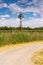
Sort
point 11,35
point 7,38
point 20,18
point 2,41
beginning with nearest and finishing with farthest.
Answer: point 2,41 < point 7,38 < point 11,35 < point 20,18

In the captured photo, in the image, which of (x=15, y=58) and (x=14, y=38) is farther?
(x=14, y=38)

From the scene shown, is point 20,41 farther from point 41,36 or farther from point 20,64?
point 20,64

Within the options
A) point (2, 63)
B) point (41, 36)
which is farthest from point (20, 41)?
point (2, 63)

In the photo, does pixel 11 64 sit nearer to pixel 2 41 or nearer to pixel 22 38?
pixel 2 41

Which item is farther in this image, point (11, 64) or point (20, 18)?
point (20, 18)

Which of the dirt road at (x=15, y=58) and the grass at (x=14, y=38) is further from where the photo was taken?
the grass at (x=14, y=38)

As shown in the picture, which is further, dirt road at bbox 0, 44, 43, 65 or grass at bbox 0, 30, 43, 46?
grass at bbox 0, 30, 43, 46

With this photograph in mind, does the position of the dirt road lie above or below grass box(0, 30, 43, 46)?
above

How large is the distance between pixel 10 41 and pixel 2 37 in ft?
6.20

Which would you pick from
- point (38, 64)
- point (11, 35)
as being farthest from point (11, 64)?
point (11, 35)

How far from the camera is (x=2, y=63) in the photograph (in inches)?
574

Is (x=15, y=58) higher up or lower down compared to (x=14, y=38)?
higher up

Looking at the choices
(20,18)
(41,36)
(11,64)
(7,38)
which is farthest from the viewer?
(20,18)

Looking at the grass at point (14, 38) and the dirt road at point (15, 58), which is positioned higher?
the dirt road at point (15, 58)
